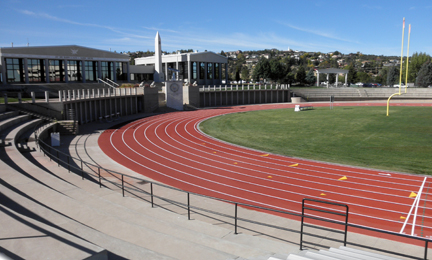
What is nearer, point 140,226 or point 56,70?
point 140,226

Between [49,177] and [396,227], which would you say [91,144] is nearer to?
[49,177]

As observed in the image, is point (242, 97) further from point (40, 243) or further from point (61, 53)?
point (40, 243)

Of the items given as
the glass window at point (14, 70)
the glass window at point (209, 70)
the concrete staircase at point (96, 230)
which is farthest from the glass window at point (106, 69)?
the concrete staircase at point (96, 230)

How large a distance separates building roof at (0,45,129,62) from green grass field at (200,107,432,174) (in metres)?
31.2

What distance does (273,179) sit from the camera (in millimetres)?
15344

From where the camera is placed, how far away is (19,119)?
24203 millimetres

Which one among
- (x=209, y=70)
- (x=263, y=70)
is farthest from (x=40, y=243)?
(x=263, y=70)

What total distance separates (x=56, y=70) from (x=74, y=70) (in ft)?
9.76

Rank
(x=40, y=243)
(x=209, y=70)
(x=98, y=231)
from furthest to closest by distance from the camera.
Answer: (x=209, y=70), (x=98, y=231), (x=40, y=243)

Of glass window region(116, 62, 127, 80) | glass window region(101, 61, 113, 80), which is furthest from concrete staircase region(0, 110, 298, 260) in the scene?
glass window region(116, 62, 127, 80)

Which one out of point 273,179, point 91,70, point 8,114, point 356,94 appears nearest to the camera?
point 273,179

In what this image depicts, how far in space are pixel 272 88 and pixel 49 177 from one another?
55.0 meters

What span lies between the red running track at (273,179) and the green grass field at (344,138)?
5.89 ft

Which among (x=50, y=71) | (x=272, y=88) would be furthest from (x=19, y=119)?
(x=272, y=88)
